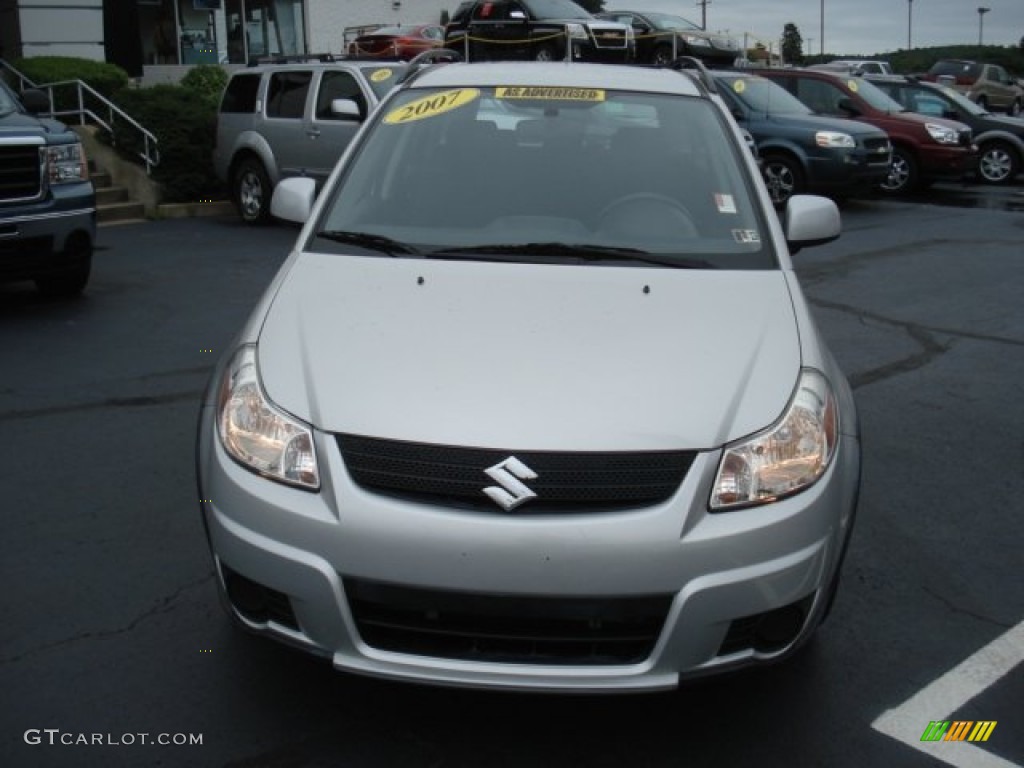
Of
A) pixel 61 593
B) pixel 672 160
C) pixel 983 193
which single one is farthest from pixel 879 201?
pixel 61 593

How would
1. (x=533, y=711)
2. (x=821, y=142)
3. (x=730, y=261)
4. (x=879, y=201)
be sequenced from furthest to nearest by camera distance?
(x=879, y=201) → (x=821, y=142) → (x=730, y=261) → (x=533, y=711)

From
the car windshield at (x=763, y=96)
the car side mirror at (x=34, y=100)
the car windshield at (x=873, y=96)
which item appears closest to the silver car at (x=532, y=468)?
the car side mirror at (x=34, y=100)

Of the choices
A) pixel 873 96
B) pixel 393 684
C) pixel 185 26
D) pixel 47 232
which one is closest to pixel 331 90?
pixel 47 232

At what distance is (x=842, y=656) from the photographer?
3.59m

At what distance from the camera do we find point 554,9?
20391 mm

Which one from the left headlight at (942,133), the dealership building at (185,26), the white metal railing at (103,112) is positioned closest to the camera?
the white metal railing at (103,112)

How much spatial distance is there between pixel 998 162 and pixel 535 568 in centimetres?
1863

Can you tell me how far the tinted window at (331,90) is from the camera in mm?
13086

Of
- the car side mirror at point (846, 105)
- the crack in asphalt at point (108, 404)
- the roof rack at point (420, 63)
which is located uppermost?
the roof rack at point (420, 63)

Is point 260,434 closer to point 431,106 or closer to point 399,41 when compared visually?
point 431,106

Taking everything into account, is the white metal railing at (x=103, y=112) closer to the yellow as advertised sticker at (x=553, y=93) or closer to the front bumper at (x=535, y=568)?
the yellow as advertised sticker at (x=553, y=93)

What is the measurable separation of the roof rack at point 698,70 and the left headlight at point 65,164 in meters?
4.92

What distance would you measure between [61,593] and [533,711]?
1.76 m

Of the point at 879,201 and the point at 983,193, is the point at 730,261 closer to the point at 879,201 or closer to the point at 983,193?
the point at 879,201
